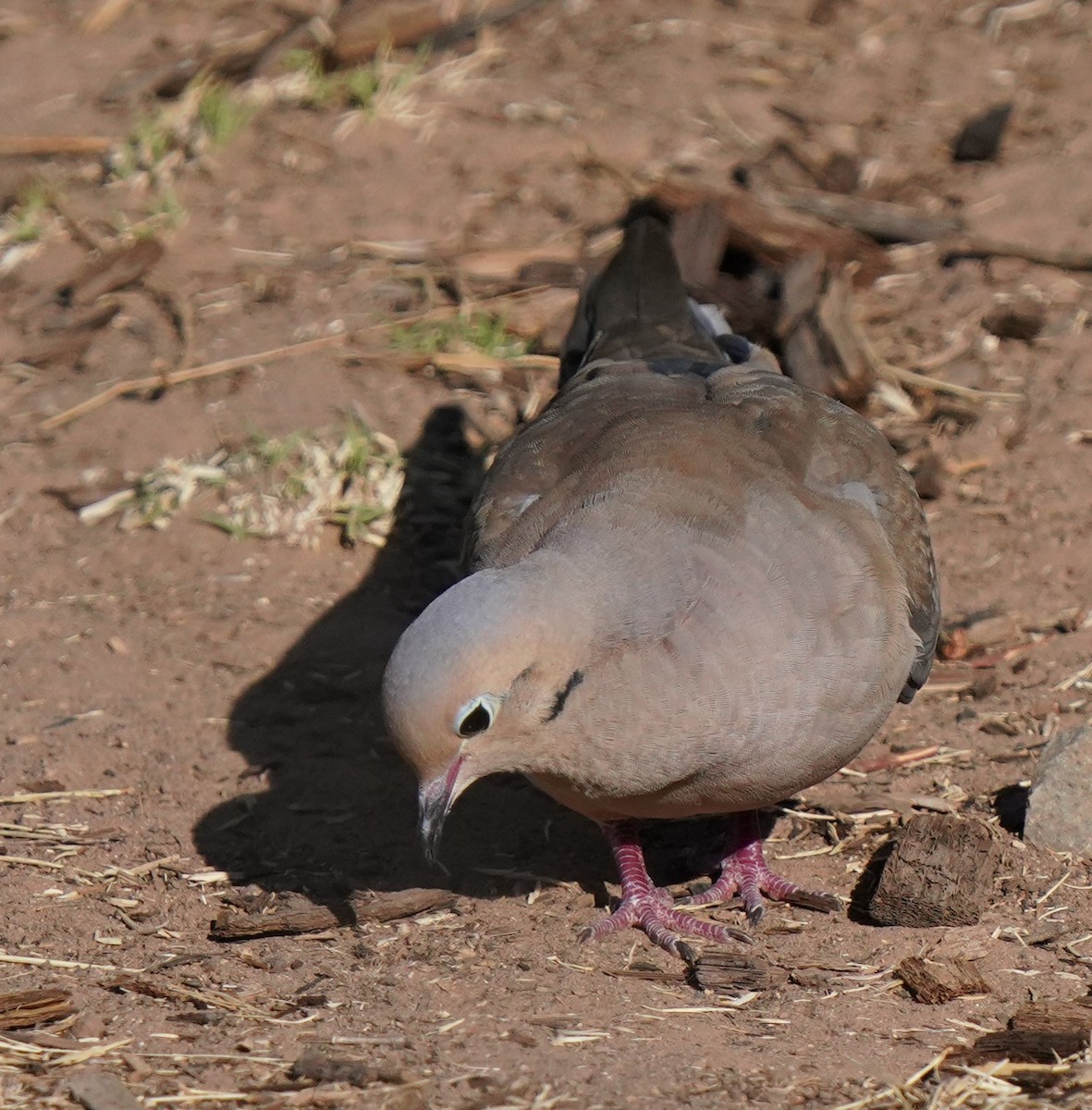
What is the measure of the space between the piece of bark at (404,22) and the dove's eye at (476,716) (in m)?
6.01

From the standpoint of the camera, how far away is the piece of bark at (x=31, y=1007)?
4.11 metres

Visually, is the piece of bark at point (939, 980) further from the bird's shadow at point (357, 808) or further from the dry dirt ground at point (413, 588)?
the bird's shadow at point (357, 808)

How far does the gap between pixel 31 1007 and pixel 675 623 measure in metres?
1.94

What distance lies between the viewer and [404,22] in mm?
9508

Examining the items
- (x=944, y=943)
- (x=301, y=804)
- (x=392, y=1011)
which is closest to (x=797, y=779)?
(x=944, y=943)

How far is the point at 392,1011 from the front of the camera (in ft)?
14.1

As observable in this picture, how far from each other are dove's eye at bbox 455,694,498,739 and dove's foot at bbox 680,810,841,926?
1.34 m

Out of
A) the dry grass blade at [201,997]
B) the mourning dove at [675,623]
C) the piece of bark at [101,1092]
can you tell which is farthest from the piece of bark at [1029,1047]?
the piece of bark at [101,1092]

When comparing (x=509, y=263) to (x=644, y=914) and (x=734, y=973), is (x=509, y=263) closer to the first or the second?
(x=644, y=914)

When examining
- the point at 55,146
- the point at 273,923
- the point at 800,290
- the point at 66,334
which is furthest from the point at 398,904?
the point at 55,146

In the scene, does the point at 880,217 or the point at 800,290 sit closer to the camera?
the point at 800,290

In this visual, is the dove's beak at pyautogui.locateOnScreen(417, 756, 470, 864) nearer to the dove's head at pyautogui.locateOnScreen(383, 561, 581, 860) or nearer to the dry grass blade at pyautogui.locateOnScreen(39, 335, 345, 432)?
the dove's head at pyautogui.locateOnScreen(383, 561, 581, 860)

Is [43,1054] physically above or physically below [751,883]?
above

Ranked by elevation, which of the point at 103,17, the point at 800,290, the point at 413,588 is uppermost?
the point at 103,17
